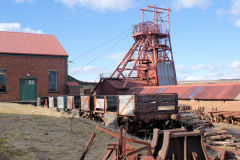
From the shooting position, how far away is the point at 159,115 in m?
14.1

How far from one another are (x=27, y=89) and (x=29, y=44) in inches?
251

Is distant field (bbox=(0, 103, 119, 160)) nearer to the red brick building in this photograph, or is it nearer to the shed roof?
the red brick building

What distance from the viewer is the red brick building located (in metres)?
31.2

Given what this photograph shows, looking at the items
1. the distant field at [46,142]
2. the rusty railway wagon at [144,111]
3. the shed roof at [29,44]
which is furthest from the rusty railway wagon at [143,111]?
the shed roof at [29,44]

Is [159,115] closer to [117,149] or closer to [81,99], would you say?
[81,99]

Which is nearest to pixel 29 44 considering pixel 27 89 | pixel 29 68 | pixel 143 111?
pixel 29 68

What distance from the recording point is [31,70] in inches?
1276

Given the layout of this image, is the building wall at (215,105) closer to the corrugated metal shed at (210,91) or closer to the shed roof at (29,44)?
the corrugated metal shed at (210,91)

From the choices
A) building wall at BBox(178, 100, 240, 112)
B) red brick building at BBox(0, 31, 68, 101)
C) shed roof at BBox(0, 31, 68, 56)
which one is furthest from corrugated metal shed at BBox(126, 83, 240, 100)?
shed roof at BBox(0, 31, 68, 56)

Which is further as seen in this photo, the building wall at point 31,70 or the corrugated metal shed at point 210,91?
the building wall at point 31,70

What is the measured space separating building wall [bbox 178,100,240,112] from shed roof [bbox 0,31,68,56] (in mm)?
18733

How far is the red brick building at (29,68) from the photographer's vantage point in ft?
102

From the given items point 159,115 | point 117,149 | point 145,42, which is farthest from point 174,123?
point 145,42

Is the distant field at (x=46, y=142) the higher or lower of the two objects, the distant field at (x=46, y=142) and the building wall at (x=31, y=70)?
the lower
